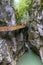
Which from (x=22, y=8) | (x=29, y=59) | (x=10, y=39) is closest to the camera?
(x=10, y=39)

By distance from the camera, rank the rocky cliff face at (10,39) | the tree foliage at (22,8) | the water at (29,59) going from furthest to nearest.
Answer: the tree foliage at (22,8), the water at (29,59), the rocky cliff face at (10,39)

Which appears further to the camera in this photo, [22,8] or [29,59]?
[22,8]

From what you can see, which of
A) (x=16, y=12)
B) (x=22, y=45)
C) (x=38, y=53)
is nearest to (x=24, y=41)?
(x=22, y=45)

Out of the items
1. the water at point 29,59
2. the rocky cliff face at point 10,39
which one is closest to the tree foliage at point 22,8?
the rocky cliff face at point 10,39

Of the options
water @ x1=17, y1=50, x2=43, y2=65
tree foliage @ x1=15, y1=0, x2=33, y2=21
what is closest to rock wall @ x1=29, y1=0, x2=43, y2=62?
water @ x1=17, y1=50, x2=43, y2=65

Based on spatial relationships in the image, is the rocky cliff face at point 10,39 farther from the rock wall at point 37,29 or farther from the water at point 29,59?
the rock wall at point 37,29

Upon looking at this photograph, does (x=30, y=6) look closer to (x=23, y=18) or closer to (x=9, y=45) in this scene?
(x=23, y=18)

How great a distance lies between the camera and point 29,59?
405 cm

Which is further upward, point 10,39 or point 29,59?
point 10,39

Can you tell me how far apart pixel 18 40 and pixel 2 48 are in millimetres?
769

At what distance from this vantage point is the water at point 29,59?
12.8 ft

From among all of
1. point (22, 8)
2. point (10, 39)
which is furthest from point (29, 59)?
point (22, 8)

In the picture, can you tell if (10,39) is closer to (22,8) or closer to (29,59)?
(29,59)

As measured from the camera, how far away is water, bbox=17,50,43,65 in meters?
3.89
